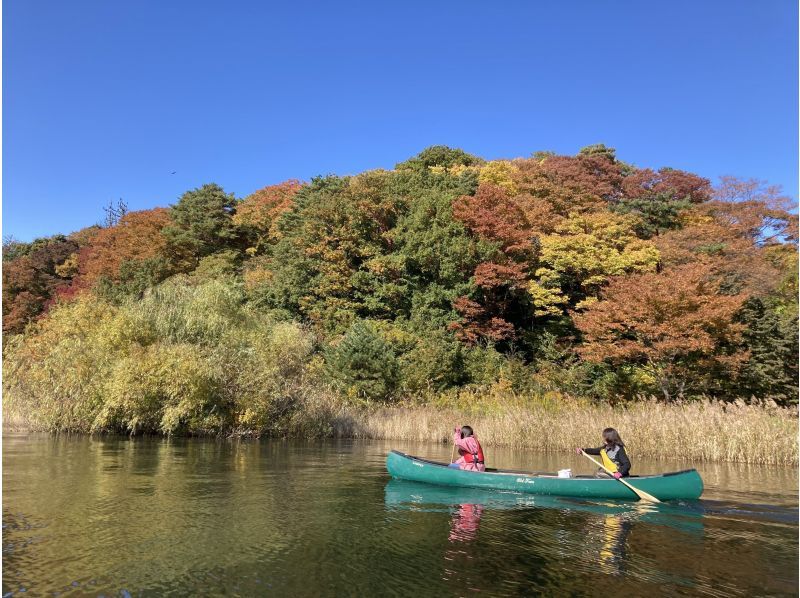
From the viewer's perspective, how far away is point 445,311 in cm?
3209

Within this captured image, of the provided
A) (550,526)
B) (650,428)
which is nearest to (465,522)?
(550,526)

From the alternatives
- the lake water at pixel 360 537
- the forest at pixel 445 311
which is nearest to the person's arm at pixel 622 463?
the lake water at pixel 360 537

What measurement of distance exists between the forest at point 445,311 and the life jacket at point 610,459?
24.5ft

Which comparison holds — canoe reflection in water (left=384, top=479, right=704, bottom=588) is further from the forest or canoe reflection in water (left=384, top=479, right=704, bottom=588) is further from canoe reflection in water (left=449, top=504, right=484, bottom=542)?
the forest

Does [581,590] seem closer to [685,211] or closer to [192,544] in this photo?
[192,544]

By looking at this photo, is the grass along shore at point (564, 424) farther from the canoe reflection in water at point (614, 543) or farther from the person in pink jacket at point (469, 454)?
the canoe reflection in water at point (614, 543)

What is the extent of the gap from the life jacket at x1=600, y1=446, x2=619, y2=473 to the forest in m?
7.46

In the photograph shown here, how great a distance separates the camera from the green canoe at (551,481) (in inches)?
427

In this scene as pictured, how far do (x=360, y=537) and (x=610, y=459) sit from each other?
5.74m

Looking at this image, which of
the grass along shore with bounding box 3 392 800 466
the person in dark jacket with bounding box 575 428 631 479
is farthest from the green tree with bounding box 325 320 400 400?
the person in dark jacket with bounding box 575 428 631 479

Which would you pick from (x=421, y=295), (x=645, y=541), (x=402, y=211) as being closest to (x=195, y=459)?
(x=645, y=541)

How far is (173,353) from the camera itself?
20.3m

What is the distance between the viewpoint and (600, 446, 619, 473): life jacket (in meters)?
11.6

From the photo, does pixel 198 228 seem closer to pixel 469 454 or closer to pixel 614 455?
pixel 469 454
